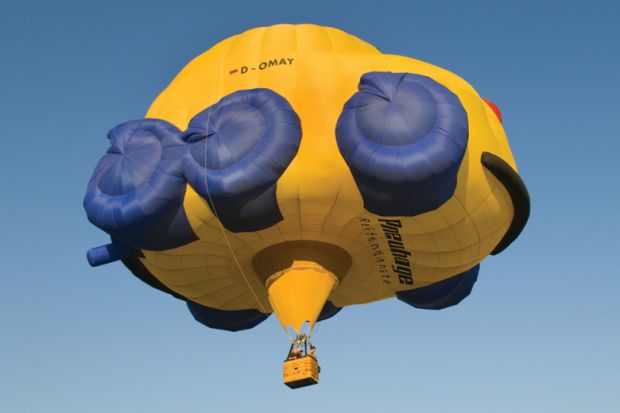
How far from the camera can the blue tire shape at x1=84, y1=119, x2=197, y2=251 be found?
23.5 metres

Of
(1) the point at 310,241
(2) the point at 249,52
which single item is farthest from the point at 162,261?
(2) the point at 249,52

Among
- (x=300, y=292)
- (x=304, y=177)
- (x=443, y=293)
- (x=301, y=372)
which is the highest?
(x=304, y=177)

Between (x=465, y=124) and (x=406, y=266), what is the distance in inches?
163

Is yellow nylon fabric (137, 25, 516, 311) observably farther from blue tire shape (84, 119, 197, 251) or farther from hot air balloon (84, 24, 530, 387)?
blue tire shape (84, 119, 197, 251)

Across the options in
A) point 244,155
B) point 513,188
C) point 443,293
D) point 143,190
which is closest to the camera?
point 244,155

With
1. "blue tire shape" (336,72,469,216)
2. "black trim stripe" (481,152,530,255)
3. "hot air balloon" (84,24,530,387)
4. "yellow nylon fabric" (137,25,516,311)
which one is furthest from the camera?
"black trim stripe" (481,152,530,255)

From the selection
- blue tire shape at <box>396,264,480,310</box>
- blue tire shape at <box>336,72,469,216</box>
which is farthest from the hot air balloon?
blue tire shape at <box>396,264,480,310</box>

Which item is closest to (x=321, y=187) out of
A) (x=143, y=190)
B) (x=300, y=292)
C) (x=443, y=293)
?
(x=300, y=292)

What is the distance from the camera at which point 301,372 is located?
23641 millimetres

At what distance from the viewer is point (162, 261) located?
82.9 ft

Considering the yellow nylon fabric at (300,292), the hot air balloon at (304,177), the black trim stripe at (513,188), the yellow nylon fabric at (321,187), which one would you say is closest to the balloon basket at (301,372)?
the hot air balloon at (304,177)

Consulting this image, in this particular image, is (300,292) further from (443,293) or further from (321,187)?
(443,293)

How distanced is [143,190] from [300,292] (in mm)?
4164

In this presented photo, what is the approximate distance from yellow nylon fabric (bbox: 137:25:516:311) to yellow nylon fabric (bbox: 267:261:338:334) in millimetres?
716
